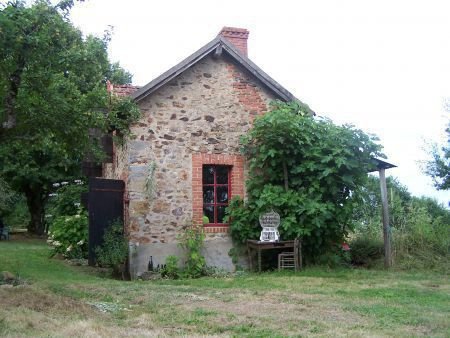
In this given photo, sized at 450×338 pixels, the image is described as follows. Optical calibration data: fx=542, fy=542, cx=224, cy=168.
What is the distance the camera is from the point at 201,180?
511 inches

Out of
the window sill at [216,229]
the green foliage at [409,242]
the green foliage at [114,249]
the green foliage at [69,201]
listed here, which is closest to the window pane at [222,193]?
the window sill at [216,229]

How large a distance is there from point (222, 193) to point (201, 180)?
0.82 metres

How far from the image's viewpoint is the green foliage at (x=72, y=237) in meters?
15.5

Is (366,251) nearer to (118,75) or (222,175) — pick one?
(222,175)

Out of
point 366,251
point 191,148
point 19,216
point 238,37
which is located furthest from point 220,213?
point 19,216

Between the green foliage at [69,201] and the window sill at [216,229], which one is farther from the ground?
A: the green foliage at [69,201]

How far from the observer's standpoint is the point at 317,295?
9289 mm

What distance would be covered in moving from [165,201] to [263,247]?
8.25ft

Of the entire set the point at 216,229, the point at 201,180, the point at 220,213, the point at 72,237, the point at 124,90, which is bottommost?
the point at 72,237

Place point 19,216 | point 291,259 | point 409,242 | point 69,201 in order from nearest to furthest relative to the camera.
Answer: point 291,259 < point 409,242 < point 69,201 < point 19,216

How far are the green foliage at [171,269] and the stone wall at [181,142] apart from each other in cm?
29

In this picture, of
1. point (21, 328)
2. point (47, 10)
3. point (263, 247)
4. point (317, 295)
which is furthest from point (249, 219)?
point (21, 328)

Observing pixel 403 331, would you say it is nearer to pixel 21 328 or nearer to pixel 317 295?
pixel 317 295

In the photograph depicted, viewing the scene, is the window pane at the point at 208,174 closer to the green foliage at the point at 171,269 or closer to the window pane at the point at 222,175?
the window pane at the point at 222,175
